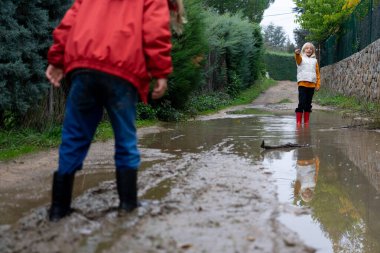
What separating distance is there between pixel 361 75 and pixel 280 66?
103 feet

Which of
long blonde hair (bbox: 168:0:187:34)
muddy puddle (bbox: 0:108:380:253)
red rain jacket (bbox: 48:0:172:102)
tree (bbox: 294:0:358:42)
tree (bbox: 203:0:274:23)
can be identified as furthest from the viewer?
tree (bbox: 203:0:274:23)

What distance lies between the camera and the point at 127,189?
3.04 metres

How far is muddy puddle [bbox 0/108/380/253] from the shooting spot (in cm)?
261

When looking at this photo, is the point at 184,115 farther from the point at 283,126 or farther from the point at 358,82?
the point at 358,82

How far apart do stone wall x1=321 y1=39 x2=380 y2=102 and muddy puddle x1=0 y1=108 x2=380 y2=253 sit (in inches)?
319

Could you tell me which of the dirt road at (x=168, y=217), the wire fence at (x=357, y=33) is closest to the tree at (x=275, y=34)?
the wire fence at (x=357, y=33)

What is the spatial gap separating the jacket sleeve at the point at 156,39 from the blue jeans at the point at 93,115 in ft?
0.68

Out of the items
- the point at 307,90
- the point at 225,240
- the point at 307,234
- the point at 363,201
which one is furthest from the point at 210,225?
the point at 307,90

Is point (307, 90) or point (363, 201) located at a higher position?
point (307, 90)

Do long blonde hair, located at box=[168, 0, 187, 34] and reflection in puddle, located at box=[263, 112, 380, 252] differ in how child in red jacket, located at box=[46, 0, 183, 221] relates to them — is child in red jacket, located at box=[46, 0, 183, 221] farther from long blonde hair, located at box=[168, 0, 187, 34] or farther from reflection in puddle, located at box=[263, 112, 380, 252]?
reflection in puddle, located at box=[263, 112, 380, 252]

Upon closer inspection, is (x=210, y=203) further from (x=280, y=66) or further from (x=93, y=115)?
(x=280, y=66)

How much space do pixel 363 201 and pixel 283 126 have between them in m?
5.74

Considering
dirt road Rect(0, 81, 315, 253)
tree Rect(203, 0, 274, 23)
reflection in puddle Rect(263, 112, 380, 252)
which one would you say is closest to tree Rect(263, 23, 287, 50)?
tree Rect(203, 0, 274, 23)

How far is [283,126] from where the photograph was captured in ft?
30.8
